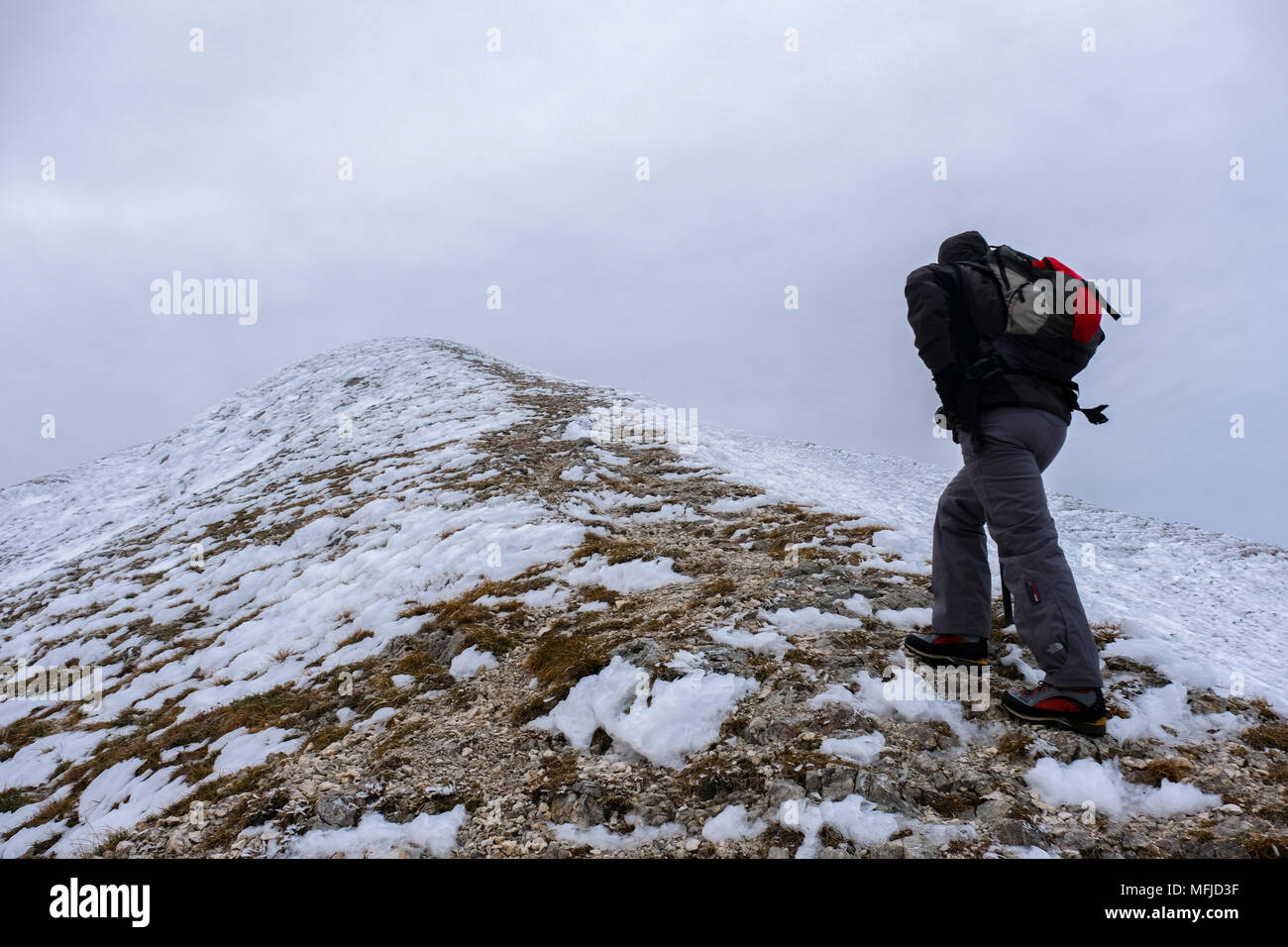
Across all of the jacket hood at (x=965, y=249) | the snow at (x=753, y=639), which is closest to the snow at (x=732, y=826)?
the snow at (x=753, y=639)

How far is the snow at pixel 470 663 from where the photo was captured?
291 inches

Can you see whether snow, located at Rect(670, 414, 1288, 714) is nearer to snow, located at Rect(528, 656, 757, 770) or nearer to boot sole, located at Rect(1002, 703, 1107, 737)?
boot sole, located at Rect(1002, 703, 1107, 737)

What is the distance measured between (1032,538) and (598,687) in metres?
4.28

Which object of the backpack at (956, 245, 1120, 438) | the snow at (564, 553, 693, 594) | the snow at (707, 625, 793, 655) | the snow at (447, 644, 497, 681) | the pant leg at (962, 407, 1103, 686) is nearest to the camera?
the pant leg at (962, 407, 1103, 686)

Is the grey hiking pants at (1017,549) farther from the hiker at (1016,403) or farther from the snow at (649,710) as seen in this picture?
the snow at (649,710)

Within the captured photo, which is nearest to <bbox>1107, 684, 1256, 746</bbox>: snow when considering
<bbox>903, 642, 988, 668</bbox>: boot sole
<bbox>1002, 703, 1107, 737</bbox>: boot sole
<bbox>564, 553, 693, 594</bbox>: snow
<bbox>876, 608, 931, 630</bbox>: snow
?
<bbox>1002, 703, 1107, 737</bbox>: boot sole

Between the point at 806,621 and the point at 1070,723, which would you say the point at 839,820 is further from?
the point at 806,621

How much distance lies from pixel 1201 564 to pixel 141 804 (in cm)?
2084

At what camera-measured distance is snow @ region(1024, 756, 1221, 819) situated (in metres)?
4.17

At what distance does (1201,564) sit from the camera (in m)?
15.1

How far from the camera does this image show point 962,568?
19.7 feet

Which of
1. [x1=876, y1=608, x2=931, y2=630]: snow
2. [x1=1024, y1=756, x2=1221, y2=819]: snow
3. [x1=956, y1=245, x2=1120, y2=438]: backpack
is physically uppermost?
[x1=956, y1=245, x2=1120, y2=438]: backpack

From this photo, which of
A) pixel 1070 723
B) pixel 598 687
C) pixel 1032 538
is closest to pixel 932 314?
pixel 1032 538
